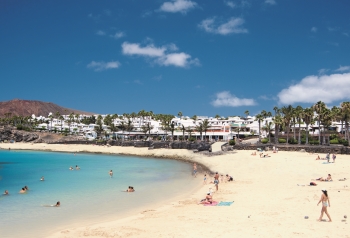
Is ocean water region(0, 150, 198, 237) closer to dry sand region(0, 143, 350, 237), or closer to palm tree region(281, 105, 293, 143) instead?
dry sand region(0, 143, 350, 237)

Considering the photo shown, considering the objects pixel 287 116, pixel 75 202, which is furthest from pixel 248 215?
pixel 287 116

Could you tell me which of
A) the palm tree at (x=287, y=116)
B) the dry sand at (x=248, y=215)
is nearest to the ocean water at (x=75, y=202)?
the dry sand at (x=248, y=215)

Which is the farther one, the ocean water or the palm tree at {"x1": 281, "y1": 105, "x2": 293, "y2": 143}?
the palm tree at {"x1": 281, "y1": 105, "x2": 293, "y2": 143}

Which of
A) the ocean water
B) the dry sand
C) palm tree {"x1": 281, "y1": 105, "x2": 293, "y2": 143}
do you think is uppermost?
palm tree {"x1": 281, "y1": 105, "x2": 293, "y2": 143}

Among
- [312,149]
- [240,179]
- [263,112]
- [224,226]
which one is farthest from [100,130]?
[224,226]

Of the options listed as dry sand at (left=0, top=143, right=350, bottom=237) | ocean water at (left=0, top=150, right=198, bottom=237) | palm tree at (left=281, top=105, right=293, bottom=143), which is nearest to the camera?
dry sand at (left=0, top=143, right=350, bottom=237)

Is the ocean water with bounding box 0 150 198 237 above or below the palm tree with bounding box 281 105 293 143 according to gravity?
below

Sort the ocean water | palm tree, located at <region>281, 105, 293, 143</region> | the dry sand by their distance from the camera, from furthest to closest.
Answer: palm tree, located at <region>281, 105, 293, 143</region> < the ocean water < the dry sand

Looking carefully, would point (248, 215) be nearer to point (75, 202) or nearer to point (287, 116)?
point (75, 202)

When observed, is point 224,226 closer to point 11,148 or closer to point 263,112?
point 263,112

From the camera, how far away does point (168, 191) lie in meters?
21.8

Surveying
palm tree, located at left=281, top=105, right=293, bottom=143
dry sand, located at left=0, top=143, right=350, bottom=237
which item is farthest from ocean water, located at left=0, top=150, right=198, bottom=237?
palm tree, located at left=281, top=105, right=293, bottom=143

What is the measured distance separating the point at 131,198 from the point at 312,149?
3426 centimetres

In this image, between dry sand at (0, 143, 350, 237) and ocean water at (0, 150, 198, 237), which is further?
ocean water at (0, 150, 198, 237)
